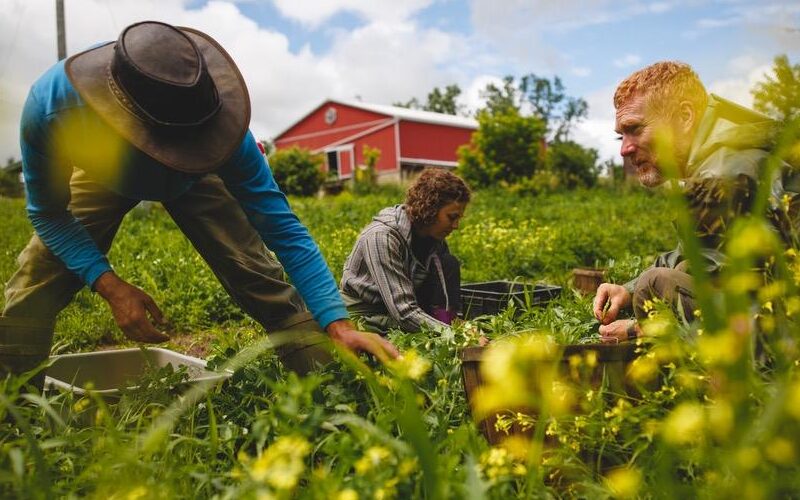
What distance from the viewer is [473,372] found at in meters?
1.87

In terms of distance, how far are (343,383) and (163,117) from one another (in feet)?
3.27

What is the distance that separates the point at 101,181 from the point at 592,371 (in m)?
1.91

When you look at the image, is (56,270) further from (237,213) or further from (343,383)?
(343,383)

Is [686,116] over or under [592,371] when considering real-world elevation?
over

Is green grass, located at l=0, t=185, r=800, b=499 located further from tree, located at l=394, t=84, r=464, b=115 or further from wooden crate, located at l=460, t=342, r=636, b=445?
tree, located at l=394, t=84, r=464, b=115

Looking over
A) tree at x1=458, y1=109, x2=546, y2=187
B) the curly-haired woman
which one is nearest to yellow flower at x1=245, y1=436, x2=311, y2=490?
the curly-haired woman

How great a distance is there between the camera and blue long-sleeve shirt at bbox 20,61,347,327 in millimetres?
2270

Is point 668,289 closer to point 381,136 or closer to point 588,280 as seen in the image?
point 588,280

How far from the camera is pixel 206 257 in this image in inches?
114

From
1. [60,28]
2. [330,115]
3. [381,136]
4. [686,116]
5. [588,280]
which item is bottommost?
[588,280]

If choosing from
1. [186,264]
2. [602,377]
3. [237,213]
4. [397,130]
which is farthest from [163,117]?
[397,130]

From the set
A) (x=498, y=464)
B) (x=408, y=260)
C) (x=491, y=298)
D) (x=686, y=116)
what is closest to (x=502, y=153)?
(x=491, y=298)

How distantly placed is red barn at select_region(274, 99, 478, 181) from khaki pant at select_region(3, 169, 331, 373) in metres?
24.6

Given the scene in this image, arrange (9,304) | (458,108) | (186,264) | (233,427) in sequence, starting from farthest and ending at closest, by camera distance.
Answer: (458,108)
(186,264)
(9,304)
(233,427)
